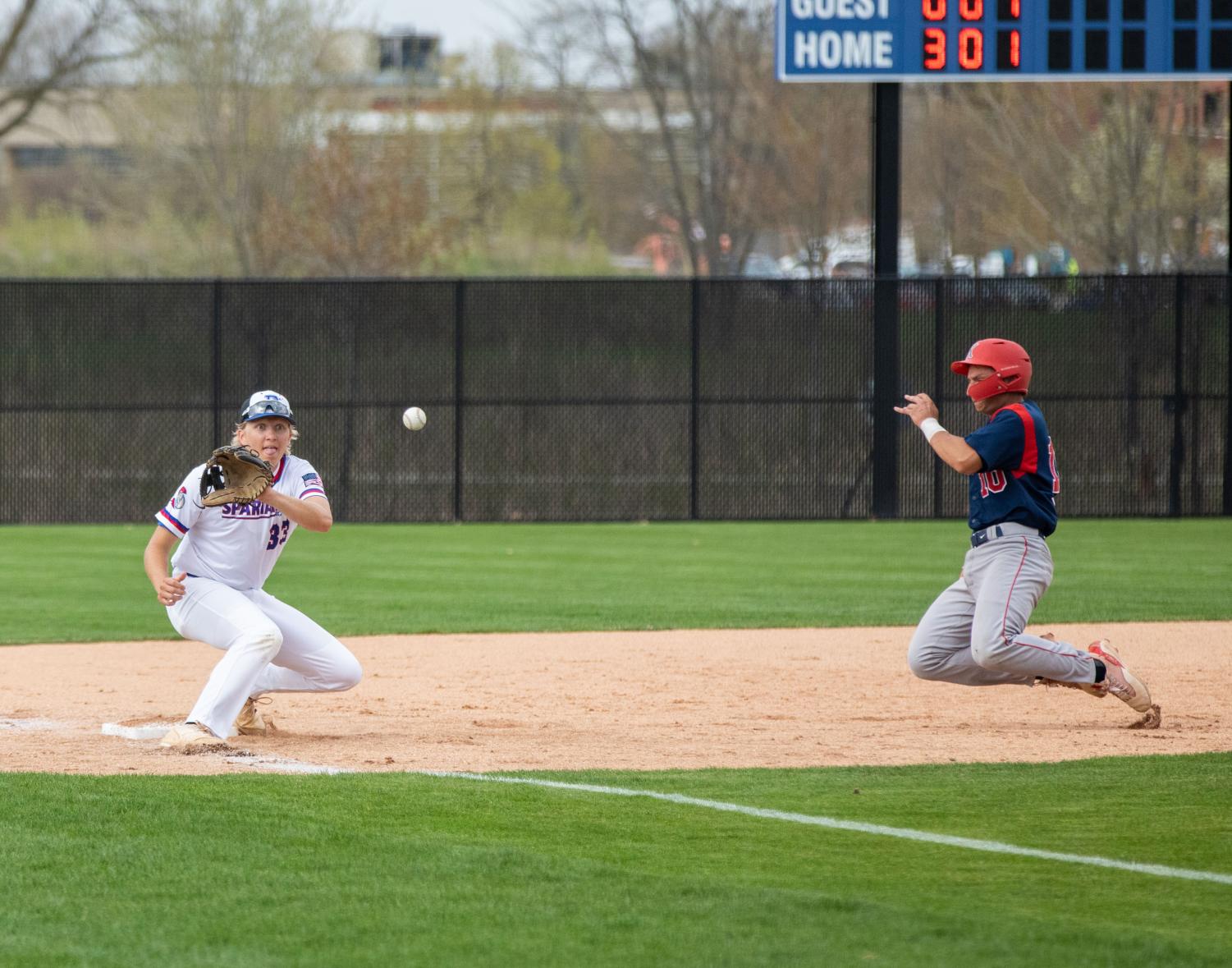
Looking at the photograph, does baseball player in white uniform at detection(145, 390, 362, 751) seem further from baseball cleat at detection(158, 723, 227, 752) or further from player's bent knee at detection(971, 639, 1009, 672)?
player's bent knee at detection(971, 639, 1009, 672)

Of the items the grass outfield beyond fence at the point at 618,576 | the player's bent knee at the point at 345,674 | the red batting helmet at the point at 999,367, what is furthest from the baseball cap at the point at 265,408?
the grass outfield beyond fence at the point at 618,576

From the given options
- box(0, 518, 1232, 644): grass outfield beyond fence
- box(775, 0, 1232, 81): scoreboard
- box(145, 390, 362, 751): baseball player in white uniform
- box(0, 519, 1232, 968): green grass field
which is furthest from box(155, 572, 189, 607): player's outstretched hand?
box(775, 0, 1232, 81): scoreboard

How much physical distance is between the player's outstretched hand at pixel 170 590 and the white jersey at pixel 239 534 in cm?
10

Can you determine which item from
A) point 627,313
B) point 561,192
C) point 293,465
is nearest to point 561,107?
point 561,192

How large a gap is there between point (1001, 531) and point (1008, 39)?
1240cm

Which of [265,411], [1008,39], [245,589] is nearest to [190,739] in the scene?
[245,589]

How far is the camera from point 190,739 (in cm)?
712

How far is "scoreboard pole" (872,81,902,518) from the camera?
20.1 m

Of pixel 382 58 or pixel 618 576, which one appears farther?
pixel 382 58

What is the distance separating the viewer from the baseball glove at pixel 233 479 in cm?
700

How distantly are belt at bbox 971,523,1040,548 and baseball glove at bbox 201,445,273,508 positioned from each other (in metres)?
3.00

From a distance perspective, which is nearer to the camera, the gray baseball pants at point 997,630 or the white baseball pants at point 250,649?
the white baseball pants at point 250,649

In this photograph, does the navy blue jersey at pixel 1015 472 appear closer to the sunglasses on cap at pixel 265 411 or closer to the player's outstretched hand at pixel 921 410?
the player's outstretched hand at pixel 921 410

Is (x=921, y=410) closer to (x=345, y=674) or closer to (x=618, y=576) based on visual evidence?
(x=345, y=674)
